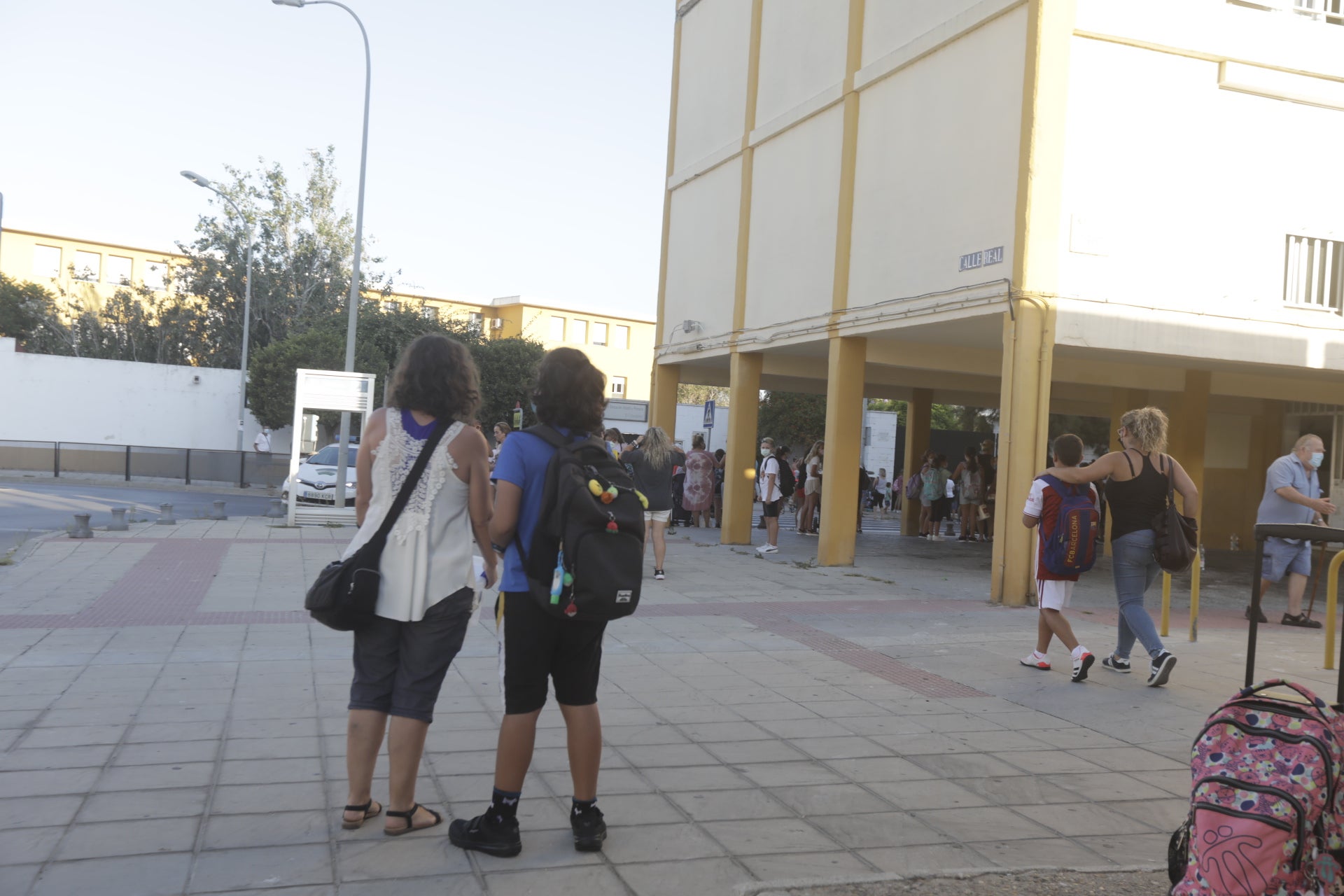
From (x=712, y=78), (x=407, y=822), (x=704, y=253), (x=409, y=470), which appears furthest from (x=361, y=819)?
(x=712, y=78)

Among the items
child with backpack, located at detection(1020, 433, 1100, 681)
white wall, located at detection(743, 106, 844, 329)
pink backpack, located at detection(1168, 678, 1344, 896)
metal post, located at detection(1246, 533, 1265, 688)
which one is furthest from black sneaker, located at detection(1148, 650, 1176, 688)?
white wall, located at detection(743, 106, 844, 329)

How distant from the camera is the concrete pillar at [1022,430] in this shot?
1192 cm

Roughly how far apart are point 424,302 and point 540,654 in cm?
4654

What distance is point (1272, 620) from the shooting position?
11.2 m

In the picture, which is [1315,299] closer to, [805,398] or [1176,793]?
[1176,793]

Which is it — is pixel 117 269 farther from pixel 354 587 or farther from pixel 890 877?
pixel 890 877

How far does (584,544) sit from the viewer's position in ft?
12.2

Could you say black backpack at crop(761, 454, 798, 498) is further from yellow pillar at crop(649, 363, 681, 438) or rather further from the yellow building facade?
the yellow building facade

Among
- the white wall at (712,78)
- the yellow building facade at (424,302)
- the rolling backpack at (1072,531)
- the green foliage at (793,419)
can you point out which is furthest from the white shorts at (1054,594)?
the green foliage at (793,419)

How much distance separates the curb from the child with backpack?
3.53 m

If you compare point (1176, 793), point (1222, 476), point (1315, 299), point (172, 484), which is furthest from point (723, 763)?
point (172, 484)

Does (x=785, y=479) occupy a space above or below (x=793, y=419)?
below

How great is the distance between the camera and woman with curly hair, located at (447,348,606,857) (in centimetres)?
384

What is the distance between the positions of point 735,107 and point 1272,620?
40.9ft
